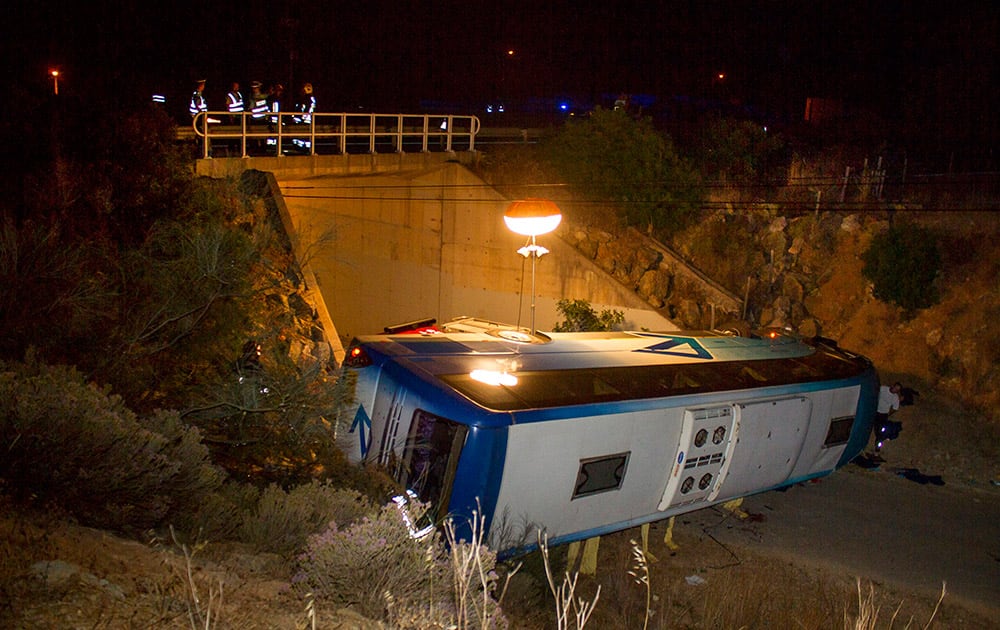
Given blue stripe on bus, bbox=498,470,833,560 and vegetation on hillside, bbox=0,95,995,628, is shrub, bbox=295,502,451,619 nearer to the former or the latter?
vegetation on hillside, bbox=0,95,995,628

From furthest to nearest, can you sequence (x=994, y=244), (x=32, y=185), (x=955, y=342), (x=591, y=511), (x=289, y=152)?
(x=289, y=152) < (x=994, y=244) < (x=955, y=342) < (x=32, y=185) < (x=591, y=511)

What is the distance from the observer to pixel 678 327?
606 inches

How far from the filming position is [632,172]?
17.3 metres

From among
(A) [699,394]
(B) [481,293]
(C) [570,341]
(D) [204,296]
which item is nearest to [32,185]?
(D) [204,296]

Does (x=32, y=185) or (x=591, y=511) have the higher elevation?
(x=32, y=185)

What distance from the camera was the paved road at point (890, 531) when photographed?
8.11 meters

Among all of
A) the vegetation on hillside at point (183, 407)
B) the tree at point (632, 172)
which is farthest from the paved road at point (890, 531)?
the tree at point (632, 172)

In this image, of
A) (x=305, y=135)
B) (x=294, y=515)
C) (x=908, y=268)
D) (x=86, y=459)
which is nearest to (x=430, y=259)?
(x=305, y=135)

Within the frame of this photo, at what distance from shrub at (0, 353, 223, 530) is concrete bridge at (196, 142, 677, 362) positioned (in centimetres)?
1055

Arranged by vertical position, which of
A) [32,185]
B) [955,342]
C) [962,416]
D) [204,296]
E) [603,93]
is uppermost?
[603,93]

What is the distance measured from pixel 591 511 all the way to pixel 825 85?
27544mm

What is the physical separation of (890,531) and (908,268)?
7341 mm

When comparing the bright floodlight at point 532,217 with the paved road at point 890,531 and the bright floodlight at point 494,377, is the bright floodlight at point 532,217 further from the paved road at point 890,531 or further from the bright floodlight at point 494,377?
the bright floodlight at point 494,377

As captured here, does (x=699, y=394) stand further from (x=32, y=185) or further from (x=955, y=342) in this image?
(x=955, y=342)
